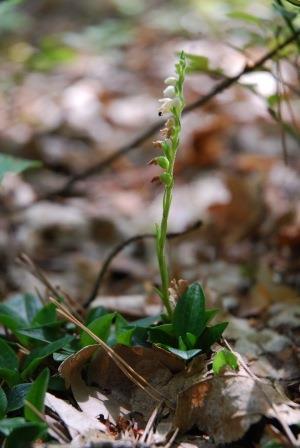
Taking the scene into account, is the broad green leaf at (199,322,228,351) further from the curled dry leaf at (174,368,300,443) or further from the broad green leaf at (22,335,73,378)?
the broad green leaf at (22,335,73,378)

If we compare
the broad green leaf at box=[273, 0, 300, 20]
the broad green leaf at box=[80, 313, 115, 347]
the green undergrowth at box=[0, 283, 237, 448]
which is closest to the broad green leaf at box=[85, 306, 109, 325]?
the green undergrowth at box=[0, 283, 237, 448]

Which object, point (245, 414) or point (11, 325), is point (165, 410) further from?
point (11, 325)

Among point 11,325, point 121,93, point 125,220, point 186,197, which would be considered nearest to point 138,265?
point 125,220

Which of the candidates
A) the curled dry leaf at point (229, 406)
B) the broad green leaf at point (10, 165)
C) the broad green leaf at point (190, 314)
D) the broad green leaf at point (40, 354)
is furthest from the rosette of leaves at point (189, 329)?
the broad green leaf at point (10, 165)

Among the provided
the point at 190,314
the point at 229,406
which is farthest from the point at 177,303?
the point at 229,406

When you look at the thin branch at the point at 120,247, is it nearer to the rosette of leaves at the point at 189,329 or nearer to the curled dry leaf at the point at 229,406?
the rosette of leaves at the point at 189,329

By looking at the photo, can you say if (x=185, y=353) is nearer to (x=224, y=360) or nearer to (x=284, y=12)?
(x=224, y=360)
